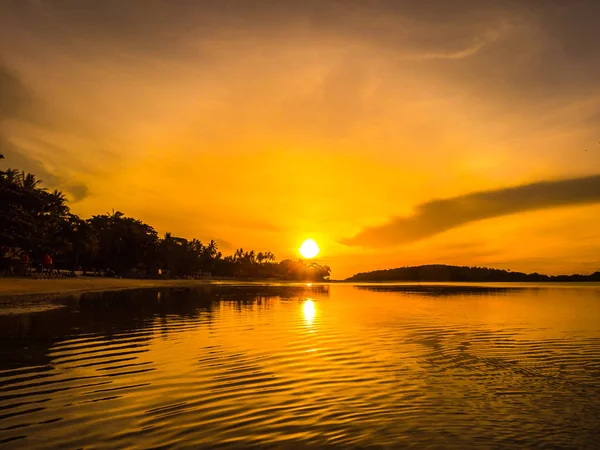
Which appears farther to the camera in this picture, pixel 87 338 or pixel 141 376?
pixel 87 338

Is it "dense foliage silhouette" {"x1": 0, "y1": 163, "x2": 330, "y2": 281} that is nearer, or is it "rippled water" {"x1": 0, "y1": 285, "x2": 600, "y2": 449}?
"rippled water" {"x1": 0, "y1": 285, "x2": 600, "y2": 449}

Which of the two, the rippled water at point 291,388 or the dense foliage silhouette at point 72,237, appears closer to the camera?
the rippled water at point 291,388

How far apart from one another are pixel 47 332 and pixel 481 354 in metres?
25.0

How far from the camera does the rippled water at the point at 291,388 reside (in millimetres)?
11578

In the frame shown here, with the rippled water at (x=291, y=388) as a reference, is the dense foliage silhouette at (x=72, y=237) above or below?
above

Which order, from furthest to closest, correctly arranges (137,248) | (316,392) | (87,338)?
(137,248)
(87,338)
(316,392)

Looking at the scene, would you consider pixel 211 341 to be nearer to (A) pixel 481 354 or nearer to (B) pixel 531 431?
(A) pixel 481 354

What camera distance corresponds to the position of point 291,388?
53.7 ft

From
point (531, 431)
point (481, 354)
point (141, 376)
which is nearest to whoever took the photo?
point (531, 431)

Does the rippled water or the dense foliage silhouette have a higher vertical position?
the dense foliage silhouette

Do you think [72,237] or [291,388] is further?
[72,237]

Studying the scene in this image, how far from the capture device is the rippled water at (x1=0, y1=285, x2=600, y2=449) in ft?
38.0

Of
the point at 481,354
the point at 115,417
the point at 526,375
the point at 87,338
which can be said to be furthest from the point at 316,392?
the point at 87,338

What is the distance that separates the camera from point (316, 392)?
15.9m
